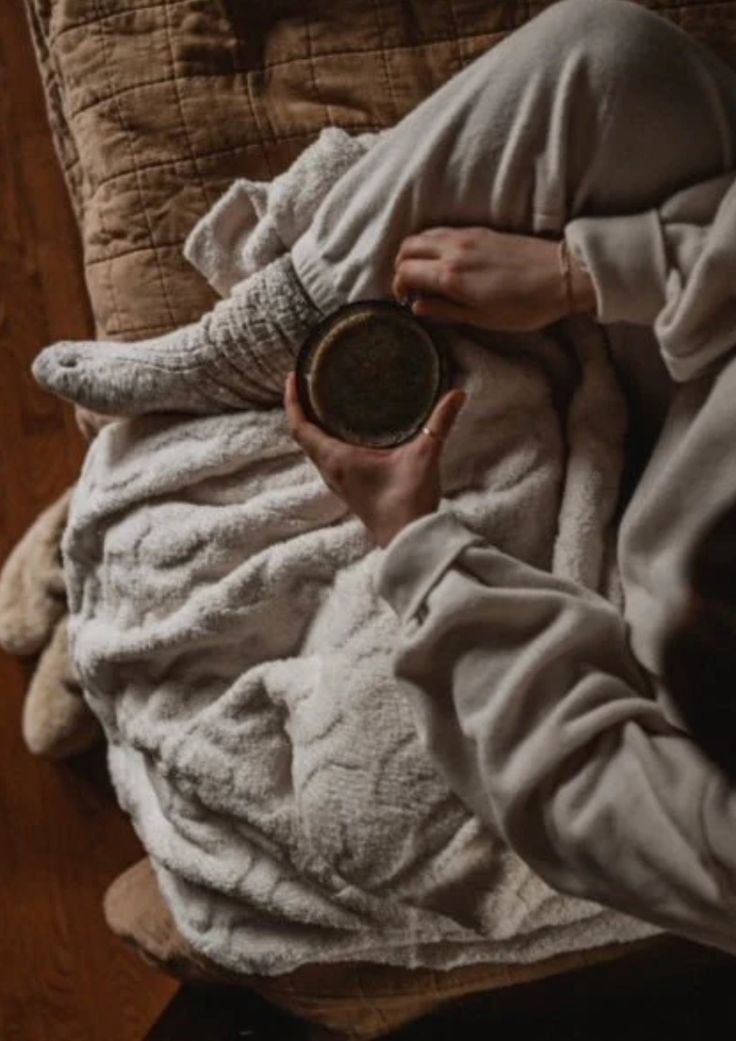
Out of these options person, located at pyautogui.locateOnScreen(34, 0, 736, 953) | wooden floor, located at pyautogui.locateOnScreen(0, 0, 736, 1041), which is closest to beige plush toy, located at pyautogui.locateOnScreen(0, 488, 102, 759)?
wooden floor, located at pyautogui.locateOnScreen(0, 0, 736, 1041)

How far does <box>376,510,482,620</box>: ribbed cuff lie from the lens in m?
0.78

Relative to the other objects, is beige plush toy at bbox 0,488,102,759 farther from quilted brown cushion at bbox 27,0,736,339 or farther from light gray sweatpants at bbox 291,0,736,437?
light gray sweatpants at bbox 291,0,736,437

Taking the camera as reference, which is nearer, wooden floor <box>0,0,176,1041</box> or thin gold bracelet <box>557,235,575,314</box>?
thin gold bracelet <box>557,235,575,314</box>

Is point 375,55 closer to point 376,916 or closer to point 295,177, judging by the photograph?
point 295,177

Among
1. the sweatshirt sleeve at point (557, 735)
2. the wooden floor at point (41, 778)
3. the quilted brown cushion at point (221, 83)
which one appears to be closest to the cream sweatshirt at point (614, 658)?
the sweatshirt sleeve at point (557, 735)

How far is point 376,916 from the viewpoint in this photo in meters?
0.93

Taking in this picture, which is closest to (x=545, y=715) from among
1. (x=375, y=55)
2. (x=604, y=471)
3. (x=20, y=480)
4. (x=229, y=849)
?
(x=604, y=471)

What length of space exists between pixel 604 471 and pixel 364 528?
6.9 inches

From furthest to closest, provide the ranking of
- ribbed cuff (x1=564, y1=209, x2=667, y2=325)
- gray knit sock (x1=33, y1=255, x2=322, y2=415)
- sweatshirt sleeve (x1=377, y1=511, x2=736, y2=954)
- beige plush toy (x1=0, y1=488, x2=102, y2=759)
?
beige plush toy (x1=0, y1=488, x2=102, y2=759) < gray knit sock (x1=33, y1=255, x2=322, y2=415) < ribbed cuff (x1=564, y1=209, x2=667, y2=325) < sweatshirt sleeve (x1=377, y1=511, x2=736, y2=954)

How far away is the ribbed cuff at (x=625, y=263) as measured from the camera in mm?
809

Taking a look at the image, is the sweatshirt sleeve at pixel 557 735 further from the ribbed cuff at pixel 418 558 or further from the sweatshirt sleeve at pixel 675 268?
the sweatshirt sleeve at pixel 675 268

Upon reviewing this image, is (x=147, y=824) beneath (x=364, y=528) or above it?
beneath

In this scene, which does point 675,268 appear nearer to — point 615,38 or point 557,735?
point 615,38

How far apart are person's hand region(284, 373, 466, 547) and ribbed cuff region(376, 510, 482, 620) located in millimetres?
27
